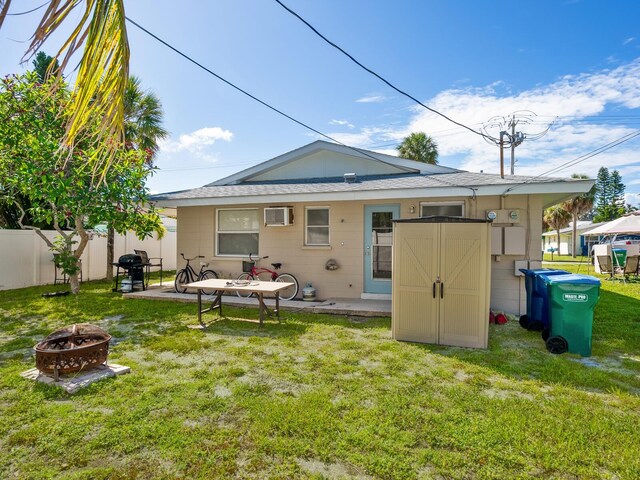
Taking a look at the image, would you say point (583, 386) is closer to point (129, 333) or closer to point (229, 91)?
point (129, 333)

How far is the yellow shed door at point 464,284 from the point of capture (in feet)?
16.2

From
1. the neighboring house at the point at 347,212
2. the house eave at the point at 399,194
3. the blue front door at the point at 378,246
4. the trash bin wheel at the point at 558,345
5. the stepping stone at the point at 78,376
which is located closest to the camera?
the stepping stone at the point at 78,376

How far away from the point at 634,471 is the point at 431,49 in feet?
26.5

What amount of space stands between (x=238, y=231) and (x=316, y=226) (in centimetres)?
213

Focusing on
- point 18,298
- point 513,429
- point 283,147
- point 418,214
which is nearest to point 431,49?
point 418,214

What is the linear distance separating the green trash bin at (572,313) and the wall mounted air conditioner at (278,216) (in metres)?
5.29

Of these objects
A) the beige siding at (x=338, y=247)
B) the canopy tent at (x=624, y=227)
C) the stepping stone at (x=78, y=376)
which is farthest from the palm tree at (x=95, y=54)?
the canopy tent at (x=624, y=227)

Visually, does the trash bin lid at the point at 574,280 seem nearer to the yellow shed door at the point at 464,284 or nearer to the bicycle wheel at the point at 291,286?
the yellow shed door at the point at 464,284

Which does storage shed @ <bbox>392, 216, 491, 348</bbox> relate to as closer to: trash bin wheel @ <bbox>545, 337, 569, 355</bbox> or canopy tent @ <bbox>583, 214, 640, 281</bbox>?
trash bin wheel @ <bbox>545, 337, 569, 355</bbox>

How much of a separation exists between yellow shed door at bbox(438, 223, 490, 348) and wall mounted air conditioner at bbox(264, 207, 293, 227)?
13.2 feet

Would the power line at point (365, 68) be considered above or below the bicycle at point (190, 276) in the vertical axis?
above

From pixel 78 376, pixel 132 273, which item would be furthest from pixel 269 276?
pixel 78 376

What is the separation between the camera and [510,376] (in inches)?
155

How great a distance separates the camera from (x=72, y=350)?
148 inches
